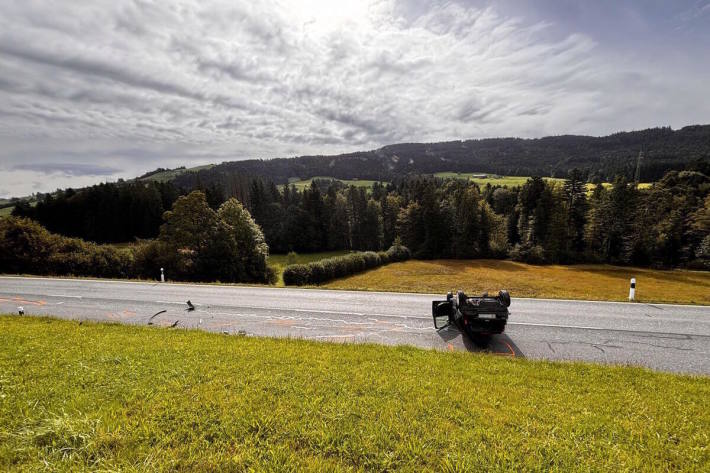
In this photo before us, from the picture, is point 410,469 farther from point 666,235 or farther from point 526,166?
point 526,166

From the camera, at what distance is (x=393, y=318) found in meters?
11.5

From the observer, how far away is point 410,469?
3412 millimetres

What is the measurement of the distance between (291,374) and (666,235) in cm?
5814

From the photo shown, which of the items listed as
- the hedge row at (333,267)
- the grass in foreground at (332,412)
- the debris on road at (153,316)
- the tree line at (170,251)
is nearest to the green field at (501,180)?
the hedge row at (333,267)

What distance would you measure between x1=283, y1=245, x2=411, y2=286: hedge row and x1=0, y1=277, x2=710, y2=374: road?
906 centimetres

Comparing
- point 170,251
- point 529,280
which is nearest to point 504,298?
point 529,280

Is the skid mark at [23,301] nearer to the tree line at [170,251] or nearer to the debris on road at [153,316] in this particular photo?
the debris on road at [153,316]

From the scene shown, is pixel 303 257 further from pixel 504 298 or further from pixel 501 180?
pixel 501 180

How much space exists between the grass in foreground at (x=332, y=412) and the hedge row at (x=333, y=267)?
19181 millimetres

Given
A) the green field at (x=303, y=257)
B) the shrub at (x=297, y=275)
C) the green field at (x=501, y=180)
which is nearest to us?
the shrub at (x=297, y=275)

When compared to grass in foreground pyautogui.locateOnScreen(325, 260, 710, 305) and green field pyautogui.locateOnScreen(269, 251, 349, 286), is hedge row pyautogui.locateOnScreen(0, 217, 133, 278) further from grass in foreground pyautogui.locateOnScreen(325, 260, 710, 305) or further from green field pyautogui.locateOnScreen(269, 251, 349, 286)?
green field pyautogui.locateOnScreen(269, 251, 349, 286)

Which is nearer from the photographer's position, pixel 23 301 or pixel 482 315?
pixel 482 315

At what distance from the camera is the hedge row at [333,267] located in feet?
86.9

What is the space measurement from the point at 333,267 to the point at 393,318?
2053 centimetres
